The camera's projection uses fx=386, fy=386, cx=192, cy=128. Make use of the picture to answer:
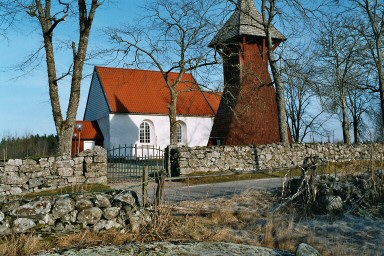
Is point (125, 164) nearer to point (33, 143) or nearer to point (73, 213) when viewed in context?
point (73, 213)

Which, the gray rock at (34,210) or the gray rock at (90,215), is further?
the gray rock at (90,215)

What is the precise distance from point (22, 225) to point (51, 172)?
7242 millimetres

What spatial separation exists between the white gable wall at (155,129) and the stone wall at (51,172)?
52.4 feet

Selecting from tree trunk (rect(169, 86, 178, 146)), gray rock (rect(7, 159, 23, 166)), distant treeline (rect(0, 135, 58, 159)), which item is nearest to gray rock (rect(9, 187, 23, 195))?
gray rock (rect(7, 159, 23, 166))

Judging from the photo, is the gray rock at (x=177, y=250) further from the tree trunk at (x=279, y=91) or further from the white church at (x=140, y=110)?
the white church at (x=140, y=110)

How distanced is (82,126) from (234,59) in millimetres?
12898

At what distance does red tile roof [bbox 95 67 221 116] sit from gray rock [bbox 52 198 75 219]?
23742 millimetres

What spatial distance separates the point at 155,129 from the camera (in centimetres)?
3216

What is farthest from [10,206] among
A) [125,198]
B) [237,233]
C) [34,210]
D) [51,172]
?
[51,172]

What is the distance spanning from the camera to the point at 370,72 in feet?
83.4

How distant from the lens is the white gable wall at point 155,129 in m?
30.3

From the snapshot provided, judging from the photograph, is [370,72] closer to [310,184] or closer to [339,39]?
[339,39]

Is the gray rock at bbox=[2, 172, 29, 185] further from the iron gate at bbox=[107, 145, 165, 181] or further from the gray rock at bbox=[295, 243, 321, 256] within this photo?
the gray rock at bbox=[295, 243, 321, 256]

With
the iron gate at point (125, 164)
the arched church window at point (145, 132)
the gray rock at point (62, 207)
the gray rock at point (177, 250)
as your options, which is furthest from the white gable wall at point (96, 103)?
the gray rock at point (177, 250)
